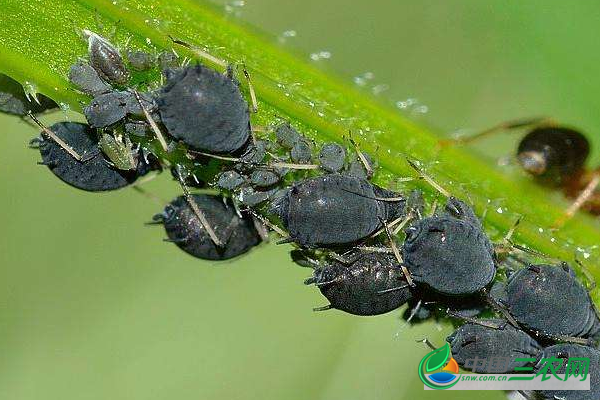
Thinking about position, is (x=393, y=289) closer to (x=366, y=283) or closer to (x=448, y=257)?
(x=366, y=283)

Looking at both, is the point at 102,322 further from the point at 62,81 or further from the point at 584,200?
the point at 584,200

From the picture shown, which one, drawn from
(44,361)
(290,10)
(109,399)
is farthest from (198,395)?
(290,10)

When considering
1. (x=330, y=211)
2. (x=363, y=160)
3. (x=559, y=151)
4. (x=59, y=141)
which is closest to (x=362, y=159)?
(x=363, y=160)

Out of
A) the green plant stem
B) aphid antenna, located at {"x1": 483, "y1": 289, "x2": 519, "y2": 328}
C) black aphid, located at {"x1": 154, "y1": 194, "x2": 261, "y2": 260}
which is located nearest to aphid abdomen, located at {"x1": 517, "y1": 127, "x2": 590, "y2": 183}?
the green plant stem

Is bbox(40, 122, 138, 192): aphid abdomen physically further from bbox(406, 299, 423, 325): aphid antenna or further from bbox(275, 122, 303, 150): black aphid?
bbox(406, 299, 423, 325): aphid antenna

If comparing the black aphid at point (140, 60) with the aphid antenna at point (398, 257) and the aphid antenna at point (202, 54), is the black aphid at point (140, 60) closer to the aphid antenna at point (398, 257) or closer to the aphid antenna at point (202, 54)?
the aphid antenna at point (202, 54)

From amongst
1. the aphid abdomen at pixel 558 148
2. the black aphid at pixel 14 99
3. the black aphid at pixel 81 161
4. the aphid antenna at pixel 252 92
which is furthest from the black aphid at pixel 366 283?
the aphid abdomen at pixel 558 148
